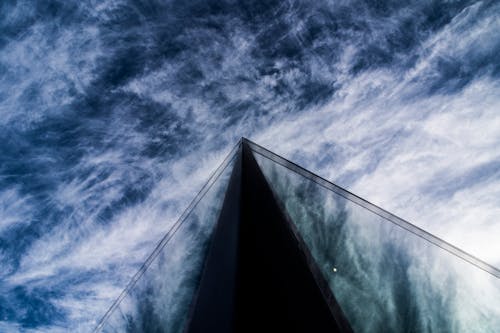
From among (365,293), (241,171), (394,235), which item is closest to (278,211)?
(241,171)

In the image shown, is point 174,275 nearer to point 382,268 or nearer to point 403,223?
point 382,268

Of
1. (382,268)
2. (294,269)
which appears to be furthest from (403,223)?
(294,269)

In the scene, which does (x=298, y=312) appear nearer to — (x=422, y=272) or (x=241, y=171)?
(x=241, y=171)

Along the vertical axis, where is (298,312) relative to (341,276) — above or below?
below

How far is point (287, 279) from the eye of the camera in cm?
391

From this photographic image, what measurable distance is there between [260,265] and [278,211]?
1429 millimetres

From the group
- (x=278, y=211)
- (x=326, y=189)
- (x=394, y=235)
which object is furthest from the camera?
(x=326, y=189)

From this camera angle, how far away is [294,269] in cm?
410

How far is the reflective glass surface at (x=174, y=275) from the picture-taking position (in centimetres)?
700

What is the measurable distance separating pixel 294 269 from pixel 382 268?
3216 mm

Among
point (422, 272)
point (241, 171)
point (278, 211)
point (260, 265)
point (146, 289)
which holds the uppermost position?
point (241, 171)

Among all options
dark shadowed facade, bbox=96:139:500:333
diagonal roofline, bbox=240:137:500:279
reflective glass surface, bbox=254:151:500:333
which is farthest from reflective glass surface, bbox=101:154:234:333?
diagonal roofline, bbox=240:137:500:279

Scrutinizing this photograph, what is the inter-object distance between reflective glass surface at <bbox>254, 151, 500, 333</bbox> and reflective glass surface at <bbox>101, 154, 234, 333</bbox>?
7.18 ft

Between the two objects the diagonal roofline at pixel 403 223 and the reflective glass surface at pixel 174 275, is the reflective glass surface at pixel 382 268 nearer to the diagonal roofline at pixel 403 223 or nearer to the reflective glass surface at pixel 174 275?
the diagonal roofline at pixel 403 223
